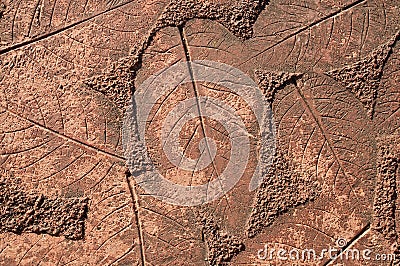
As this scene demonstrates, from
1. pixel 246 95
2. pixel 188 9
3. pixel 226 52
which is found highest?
pixel 188 9

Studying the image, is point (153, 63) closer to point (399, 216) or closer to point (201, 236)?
point (201, 236)

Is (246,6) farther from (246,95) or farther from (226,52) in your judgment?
(246,95)

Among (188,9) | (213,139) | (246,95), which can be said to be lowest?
(213,139)

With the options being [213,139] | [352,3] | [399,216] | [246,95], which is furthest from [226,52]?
[399,216]

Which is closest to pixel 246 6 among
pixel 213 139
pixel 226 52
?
pixel 226 52

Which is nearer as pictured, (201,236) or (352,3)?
(201,236)

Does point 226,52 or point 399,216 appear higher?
point 226,52
